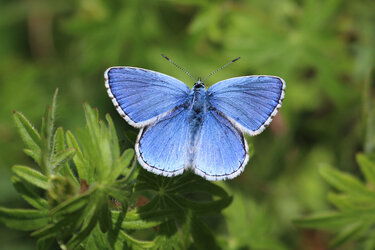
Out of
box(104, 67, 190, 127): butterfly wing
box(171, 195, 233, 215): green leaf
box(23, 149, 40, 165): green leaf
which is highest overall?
box(104, 67, 190, 127): butterfly wing

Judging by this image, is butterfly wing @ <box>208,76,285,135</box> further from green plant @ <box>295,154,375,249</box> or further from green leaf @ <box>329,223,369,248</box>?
green leaf @ <box>329,223,369,248</box>

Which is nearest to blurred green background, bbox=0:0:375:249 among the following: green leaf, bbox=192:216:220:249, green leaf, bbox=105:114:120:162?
green leaf, bbox=192:216:220:249

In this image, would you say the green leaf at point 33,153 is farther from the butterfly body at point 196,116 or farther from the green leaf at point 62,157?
the butterfly body at point 196,116

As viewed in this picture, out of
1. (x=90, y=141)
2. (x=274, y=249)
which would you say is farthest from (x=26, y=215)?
(x=274, y=249)

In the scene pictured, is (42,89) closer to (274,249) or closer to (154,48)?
(154,48)

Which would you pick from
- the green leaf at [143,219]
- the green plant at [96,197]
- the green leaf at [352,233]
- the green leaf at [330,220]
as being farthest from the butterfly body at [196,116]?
the green leaf at [352,233]

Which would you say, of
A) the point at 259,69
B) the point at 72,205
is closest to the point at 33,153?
the point at 72,205
